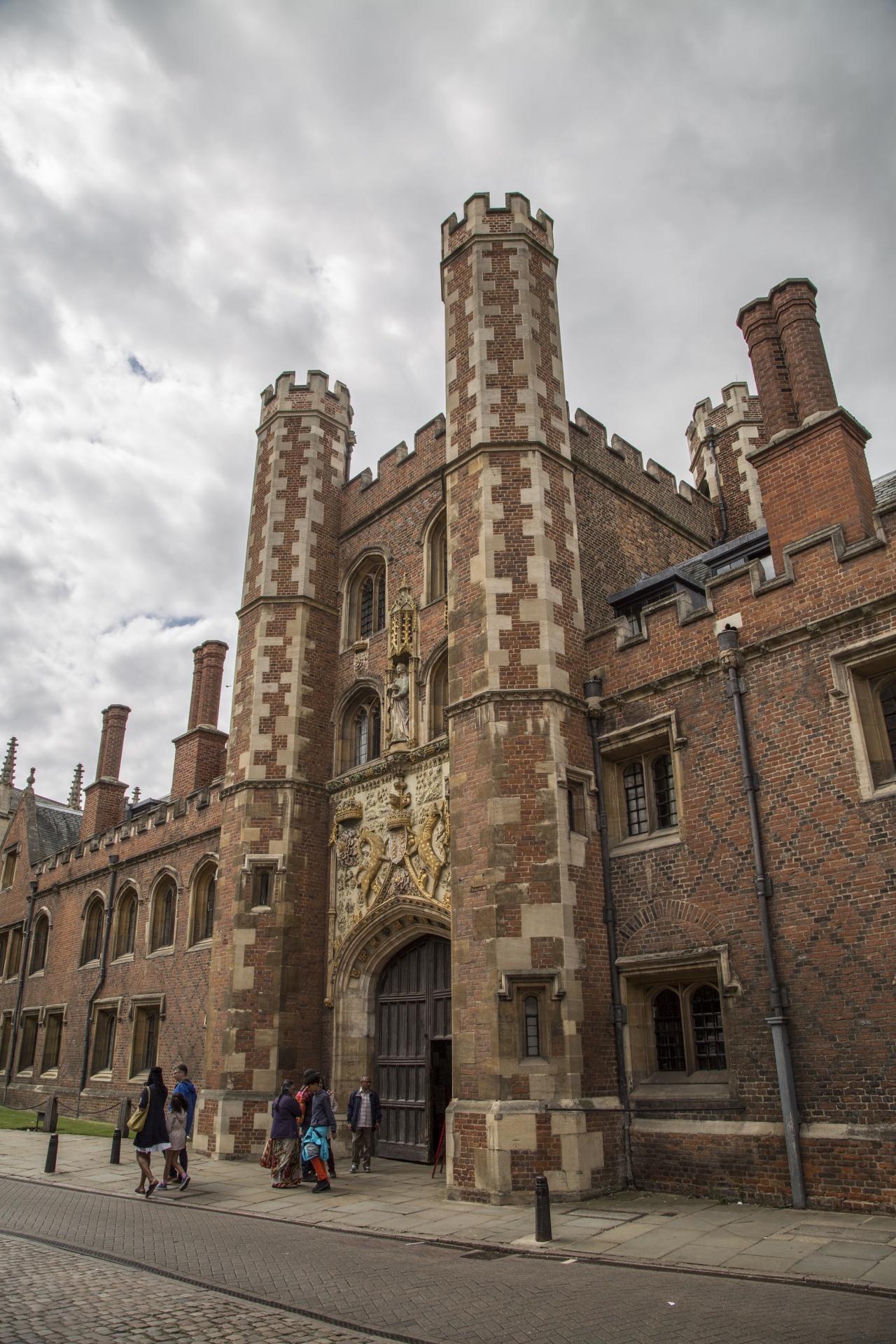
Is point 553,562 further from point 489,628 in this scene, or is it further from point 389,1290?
point 389,1290

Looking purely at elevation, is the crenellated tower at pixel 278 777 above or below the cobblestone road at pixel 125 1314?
above

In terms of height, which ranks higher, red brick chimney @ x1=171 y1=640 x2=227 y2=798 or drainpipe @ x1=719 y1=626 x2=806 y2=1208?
red brick chimney @ x1=171 y1=640 x2=227 y2=798

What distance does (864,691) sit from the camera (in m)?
11.3

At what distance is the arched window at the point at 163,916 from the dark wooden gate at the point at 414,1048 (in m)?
9.34

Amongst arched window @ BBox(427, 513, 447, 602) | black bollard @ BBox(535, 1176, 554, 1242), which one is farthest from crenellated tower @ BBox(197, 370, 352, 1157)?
black bollard @ BBox(535, 1176, 554, 1242)

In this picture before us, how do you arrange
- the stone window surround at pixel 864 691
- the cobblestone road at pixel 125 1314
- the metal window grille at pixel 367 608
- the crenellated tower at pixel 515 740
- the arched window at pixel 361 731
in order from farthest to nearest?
the metal window grille at pixel 367 608 < the arched window at pixel 361 731 < the crenellated tower at pixel 515 740 < the stone window surround at pixel 864 691 < the cobblestone road at pixel 125 1314

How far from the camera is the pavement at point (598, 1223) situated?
25.9ft

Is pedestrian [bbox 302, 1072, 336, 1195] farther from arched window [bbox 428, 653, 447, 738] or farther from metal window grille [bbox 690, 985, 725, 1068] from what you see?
arched window [bbox 428, 653, 447, 738]

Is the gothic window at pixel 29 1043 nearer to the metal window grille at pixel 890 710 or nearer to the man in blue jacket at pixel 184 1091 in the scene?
the man in blue jacket at pixel 184 1091

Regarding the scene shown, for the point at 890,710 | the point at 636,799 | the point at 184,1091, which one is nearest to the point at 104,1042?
the point at 184,1091

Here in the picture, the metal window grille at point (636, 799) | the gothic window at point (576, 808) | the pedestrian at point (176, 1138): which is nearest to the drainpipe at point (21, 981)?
the pedestrian at point (176, 1138)

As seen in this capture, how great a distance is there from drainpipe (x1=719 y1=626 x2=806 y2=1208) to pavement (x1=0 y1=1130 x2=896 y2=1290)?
54 centimetres

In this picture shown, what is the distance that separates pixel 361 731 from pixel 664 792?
7503 millimetres

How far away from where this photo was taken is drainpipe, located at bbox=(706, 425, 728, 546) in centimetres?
2190
